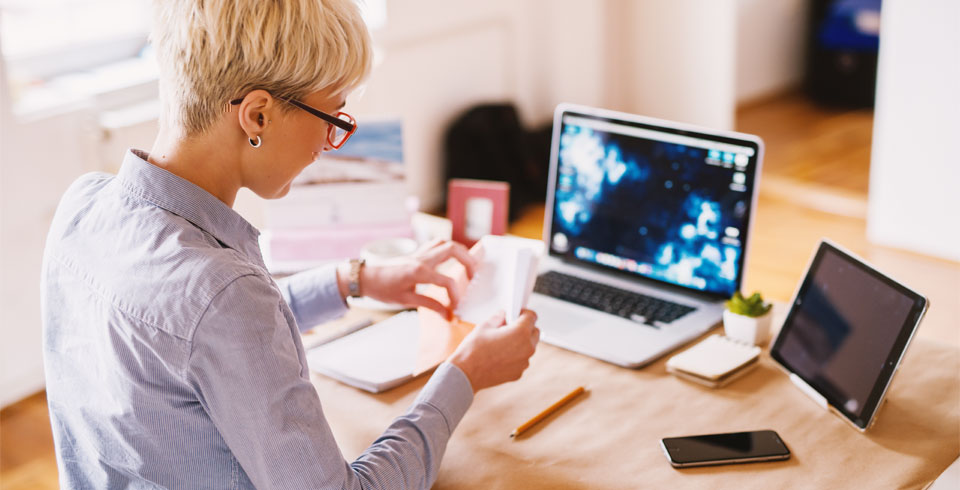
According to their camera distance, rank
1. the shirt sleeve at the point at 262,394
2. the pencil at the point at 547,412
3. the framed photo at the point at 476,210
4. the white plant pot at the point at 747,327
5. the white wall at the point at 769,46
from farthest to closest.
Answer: the white wall at the point at 769,46 < the framed photo at the point at 476,210 < the white plant pot at the point at 747,327 < the pencil at the point at 547,412 < the shirt sleeve at the point at 262,394

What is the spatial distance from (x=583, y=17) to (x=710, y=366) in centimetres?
347

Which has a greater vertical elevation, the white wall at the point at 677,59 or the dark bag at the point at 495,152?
the white wall at the point at 677,59

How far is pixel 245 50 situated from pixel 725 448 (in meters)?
0.81

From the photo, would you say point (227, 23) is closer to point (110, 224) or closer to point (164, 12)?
point (164, 12)

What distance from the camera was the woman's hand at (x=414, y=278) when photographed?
1623mm

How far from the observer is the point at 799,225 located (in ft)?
13.3

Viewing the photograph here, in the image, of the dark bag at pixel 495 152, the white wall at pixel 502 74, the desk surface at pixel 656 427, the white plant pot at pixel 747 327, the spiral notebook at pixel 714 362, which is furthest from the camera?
the dark bag at pixel 495 152

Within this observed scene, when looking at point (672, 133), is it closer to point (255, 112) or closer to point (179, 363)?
point (255, 112)

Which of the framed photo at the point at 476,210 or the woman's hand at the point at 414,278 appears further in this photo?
the framed photo at the point at 476,210

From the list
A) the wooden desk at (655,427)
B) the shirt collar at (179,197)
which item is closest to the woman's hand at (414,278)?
the wooden desk at (655,427)

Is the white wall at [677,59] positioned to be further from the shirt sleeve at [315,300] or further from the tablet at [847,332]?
the shirt sleeve at [315,300]

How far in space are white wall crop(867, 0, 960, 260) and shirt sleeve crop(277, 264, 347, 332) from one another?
9.09 feet

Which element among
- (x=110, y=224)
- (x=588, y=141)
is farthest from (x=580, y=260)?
(x=110, y=224)

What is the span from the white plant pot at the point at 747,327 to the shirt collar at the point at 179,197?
852 millimetres
